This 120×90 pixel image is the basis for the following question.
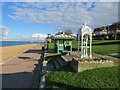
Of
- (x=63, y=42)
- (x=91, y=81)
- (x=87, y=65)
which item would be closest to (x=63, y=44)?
(x=63, y=42)

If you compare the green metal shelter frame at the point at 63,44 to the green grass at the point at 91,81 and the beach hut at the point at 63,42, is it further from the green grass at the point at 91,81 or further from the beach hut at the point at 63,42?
the green grass at the point at 91,81

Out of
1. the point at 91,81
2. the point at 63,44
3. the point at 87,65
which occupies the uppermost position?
the point at 63,44

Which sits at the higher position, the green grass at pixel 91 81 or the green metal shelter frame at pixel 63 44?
the green metal shelter frame at pixel 63 44

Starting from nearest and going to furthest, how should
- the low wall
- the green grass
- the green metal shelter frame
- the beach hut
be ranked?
the green grass → the low wall → the beach hut → the green metal shelter frame

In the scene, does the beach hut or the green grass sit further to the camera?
the beach hut

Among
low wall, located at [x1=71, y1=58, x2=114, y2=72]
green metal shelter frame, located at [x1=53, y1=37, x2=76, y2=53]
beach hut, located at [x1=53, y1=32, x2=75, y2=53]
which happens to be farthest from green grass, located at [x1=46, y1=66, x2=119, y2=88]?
green metal shelter frame, located at [x1=53, y1=37, x2=76, y2=53]

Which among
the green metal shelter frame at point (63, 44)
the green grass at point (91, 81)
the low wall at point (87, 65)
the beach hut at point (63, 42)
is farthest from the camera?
the green metal shelter frame at point (63, 44)

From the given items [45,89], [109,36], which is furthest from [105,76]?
[109,36]

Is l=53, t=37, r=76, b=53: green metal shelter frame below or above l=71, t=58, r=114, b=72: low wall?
above

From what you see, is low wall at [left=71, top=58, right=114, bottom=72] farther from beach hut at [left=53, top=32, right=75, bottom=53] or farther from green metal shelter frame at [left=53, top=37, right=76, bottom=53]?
green metal shelter frame at [left=53, top=37, right=76, bottom=53]

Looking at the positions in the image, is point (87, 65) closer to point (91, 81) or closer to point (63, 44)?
point (91, 81)

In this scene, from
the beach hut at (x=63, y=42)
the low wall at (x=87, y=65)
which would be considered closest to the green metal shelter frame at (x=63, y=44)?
the beach hut at (x=63, y=42)

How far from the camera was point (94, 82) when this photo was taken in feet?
16.1

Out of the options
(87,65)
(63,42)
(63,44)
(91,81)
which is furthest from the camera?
(63,42)
